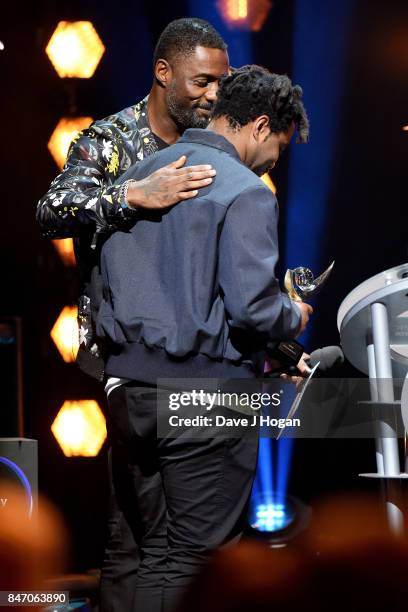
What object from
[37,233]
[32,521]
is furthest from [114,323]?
[37,233]

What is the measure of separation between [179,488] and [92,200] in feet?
2.24

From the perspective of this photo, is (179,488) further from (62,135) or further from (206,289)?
(62,135)

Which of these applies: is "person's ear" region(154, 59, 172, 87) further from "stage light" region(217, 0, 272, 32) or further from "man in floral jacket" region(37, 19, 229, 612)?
"stage light" region(217, 0, 272, 32)

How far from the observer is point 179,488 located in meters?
1.69

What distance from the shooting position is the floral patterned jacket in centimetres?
194

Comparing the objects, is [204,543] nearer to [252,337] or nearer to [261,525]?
[252,337]

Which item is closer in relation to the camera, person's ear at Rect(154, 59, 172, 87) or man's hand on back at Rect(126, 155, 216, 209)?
man's hand on back at Rect(126, 155, 216, 209)

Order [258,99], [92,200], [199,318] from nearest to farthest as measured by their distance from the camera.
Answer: [199,318], [258,99], [92,200]

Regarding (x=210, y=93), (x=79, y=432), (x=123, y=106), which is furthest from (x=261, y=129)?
(x=79, y=432)

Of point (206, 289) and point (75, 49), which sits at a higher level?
A: point (75, 49)

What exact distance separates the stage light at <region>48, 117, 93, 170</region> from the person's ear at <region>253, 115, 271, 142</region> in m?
1.85

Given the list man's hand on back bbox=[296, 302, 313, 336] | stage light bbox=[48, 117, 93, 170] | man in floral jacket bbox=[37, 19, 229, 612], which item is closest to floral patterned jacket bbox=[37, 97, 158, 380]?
man in floral jacket bbox=[37, 19, 229, 612]

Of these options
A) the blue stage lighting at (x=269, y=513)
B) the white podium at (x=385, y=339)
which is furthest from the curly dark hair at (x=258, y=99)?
the blue stage lighting at (x=269, y=513)

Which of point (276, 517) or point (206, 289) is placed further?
point (276, 517)
